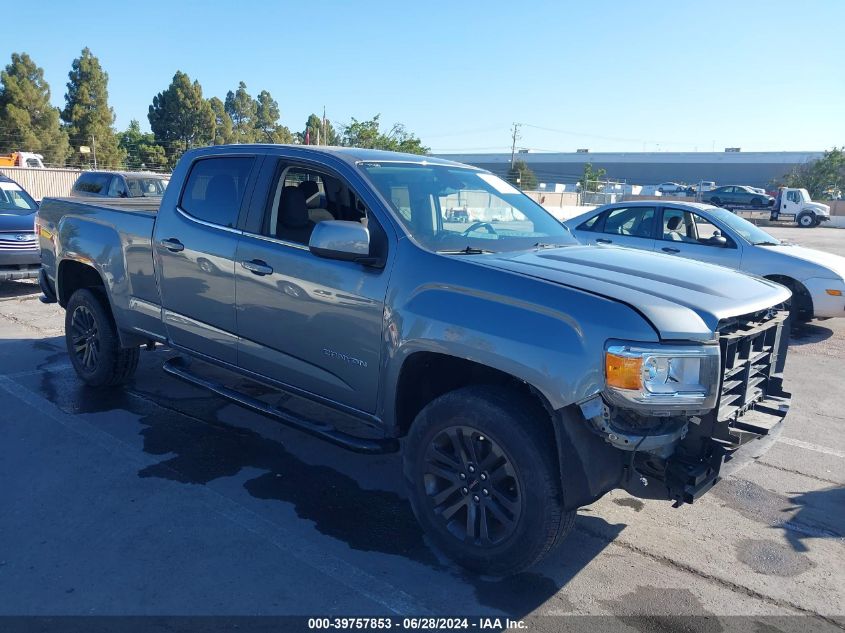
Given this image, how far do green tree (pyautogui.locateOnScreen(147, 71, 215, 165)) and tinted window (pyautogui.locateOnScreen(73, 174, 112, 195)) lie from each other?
37578mm

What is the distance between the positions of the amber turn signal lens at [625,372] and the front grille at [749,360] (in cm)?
50

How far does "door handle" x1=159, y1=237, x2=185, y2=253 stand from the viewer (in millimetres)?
4852

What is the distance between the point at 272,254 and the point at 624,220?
6.89 m

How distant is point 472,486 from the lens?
3.34 meters

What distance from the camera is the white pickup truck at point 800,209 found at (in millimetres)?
38875

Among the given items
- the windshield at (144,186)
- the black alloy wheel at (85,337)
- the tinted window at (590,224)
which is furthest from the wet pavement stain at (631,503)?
the windshield at (144,186)

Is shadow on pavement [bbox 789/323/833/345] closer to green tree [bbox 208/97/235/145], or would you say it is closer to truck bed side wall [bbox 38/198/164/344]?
truck bed side wall [bbox 38/198/164/344]

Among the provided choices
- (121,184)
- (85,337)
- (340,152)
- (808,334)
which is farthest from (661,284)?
(121,184)

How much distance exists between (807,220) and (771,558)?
41155 millimetres

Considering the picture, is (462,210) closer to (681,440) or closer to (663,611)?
(681,440)

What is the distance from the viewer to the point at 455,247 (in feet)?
12.4

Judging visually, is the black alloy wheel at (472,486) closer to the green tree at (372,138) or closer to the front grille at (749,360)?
the front grille at (749,360)

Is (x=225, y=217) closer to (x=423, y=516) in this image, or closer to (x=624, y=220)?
(x=423, y=516)

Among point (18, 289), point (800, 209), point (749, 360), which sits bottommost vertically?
point (800, 209)
